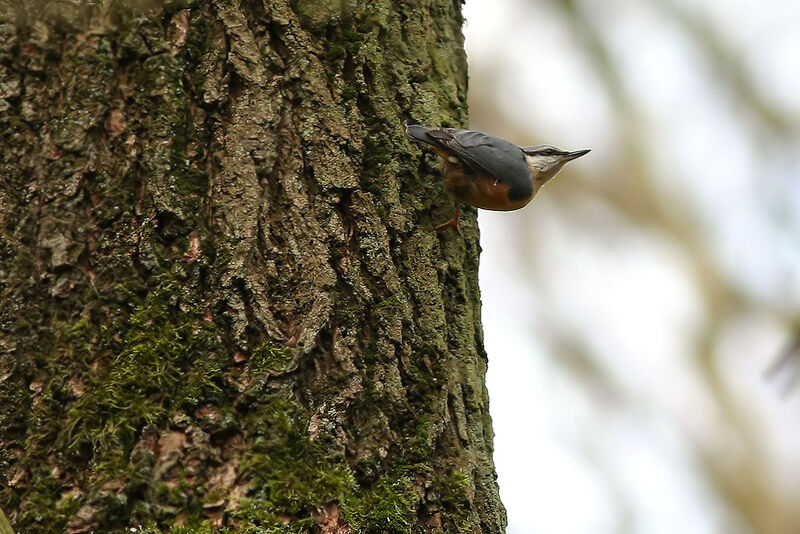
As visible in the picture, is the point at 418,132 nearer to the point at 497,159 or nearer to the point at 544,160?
the point at 497,159

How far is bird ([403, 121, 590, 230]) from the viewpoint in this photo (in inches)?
86.4

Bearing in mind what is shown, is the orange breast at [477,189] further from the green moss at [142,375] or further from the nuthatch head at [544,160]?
the green moss at [142,375]

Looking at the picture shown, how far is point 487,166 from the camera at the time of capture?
302cm

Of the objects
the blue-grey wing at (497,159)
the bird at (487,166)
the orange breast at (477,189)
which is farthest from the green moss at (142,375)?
the blue-grey wing at (497,159)

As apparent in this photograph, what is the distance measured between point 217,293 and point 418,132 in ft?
2.36

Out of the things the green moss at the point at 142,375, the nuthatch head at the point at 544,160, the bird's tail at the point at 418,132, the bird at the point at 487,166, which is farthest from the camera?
the nuthatch head at the point at 544,160

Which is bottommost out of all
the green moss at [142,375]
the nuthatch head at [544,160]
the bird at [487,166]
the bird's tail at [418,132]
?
the green moss at [142,375]

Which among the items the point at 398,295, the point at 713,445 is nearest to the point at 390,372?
the point at 398,295

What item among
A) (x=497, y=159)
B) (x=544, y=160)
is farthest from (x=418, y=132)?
(x=544, y=160)

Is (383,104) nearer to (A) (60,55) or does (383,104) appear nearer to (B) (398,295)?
(B) (398,295)

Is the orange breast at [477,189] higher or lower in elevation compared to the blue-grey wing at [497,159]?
lower

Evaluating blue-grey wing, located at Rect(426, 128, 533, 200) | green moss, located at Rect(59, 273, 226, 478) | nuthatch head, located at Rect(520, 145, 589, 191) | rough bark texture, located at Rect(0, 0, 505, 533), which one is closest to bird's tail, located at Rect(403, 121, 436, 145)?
rough bark texture, located at Rect(0, 0, 505, 533)

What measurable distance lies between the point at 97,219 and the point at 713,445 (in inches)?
233

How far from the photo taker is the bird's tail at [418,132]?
6.76 ft
